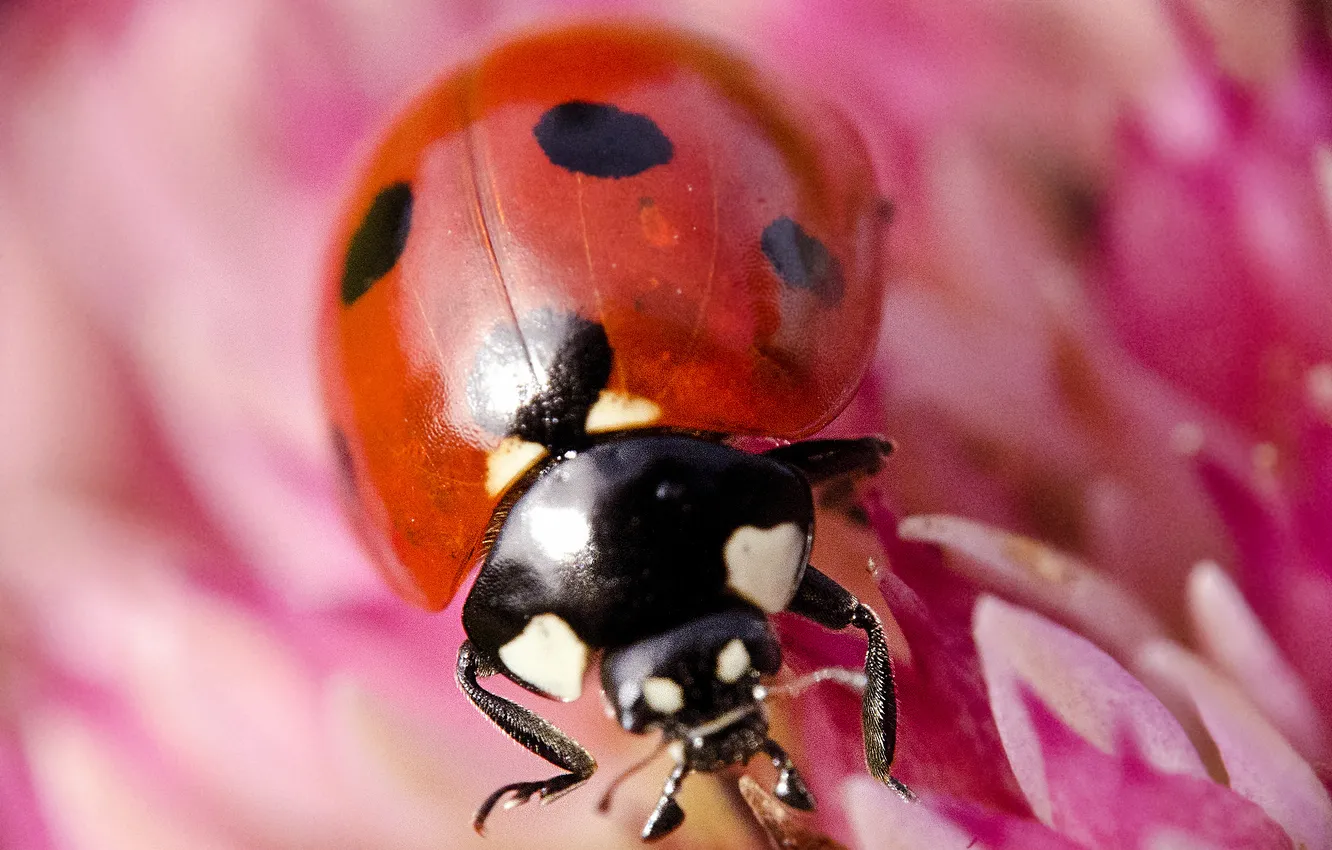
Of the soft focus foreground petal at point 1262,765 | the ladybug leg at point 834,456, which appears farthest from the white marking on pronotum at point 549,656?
the soft focus foreground petal at point 1262,765

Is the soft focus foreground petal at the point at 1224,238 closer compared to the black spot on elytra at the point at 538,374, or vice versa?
the black spot on elytra at the point at 538,374

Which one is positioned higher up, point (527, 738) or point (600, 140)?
point (600, 140)

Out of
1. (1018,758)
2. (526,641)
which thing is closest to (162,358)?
(526,641)

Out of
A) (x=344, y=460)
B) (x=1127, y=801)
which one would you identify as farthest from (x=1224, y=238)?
(x=344, y=460)

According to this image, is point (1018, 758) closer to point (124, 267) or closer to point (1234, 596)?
point (1234, 596)

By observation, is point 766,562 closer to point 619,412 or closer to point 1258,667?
point 619,412

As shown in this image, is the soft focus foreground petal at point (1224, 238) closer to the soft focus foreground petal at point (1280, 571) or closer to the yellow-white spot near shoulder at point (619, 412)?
the soft focus foreground petal at point (1280, 571)
